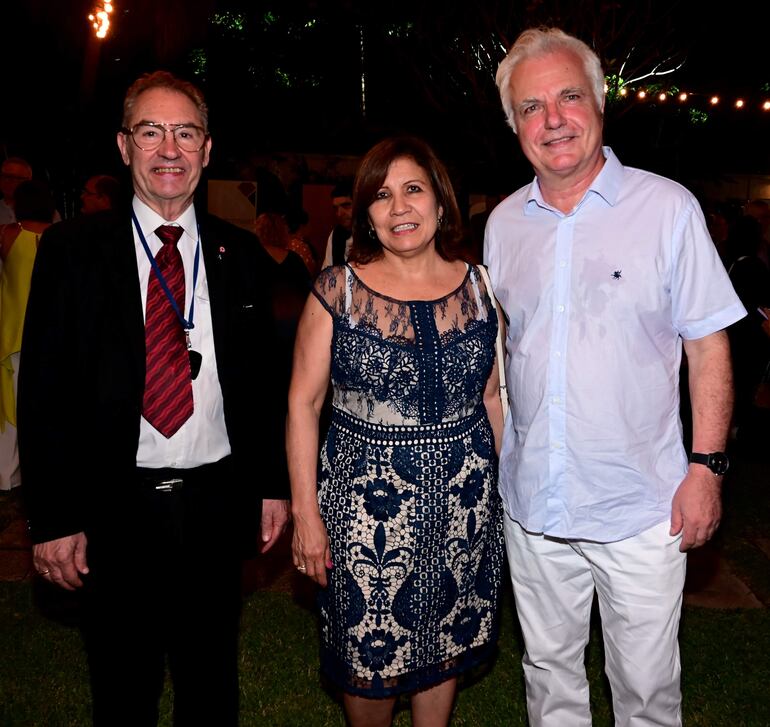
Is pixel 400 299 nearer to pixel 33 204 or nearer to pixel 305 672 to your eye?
pixel 305 672

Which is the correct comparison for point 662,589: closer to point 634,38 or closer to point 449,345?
point 449,345

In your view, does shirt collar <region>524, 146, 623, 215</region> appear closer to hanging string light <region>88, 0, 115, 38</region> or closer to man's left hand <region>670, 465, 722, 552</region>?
man's left hand <region>670, 465, 722, 552</region>

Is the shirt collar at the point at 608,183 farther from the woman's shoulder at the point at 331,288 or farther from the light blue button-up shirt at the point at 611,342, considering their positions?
the woman's shoulder at the point at 331,288

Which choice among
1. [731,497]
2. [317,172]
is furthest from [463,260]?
[317,172]

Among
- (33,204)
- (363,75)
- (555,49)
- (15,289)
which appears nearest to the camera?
(555,49)

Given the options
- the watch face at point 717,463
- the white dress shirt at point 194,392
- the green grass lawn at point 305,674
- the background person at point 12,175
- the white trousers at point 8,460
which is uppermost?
the background person at point 12,175

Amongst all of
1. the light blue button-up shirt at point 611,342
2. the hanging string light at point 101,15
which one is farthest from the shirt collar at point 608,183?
the hanging string light at point 101,15

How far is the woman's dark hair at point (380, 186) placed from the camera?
278 cm

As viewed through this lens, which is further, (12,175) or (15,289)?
(12,175)

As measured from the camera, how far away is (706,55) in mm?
17766

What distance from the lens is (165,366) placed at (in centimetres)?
247

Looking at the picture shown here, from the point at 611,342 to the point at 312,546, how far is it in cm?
118

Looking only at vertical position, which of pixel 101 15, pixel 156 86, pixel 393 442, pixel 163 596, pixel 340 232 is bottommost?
pixel 163 596

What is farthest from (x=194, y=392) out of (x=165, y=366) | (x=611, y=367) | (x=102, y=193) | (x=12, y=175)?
(x=12, y=175)
